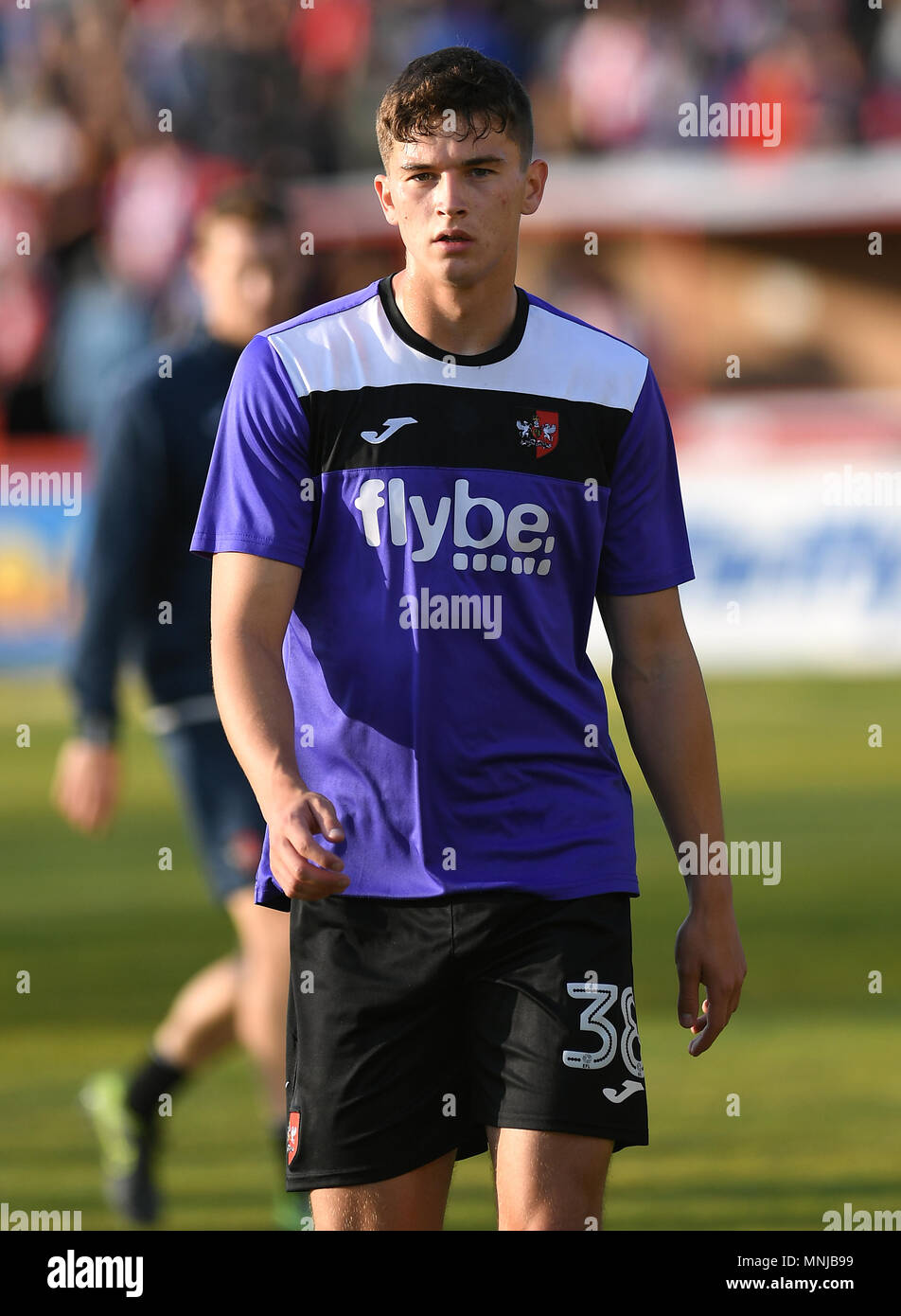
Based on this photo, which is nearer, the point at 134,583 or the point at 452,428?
the point at 452,428

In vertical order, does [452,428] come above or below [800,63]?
below

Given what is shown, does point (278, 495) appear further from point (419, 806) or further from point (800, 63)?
point (800, 63)

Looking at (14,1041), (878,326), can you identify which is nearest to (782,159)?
(878,326)

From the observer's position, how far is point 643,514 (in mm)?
3604

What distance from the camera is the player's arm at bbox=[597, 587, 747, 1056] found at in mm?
3582

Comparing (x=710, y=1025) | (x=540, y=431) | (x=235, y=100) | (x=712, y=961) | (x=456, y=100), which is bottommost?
(x=710, y=1025)

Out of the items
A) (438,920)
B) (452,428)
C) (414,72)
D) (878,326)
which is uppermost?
(878,326)

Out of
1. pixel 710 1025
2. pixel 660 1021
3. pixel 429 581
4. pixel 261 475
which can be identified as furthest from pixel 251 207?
pixel 660 1021

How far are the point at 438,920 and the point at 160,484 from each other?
2.55 meters

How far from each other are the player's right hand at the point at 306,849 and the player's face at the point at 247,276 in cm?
272

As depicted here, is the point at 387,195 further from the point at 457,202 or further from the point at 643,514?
the point at 643,514

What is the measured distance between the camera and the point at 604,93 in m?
22.8

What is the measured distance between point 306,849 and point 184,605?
275 centimetres

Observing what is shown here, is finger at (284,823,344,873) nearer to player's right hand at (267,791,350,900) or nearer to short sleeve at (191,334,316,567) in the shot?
player's right hand at (267,791,350,900)
